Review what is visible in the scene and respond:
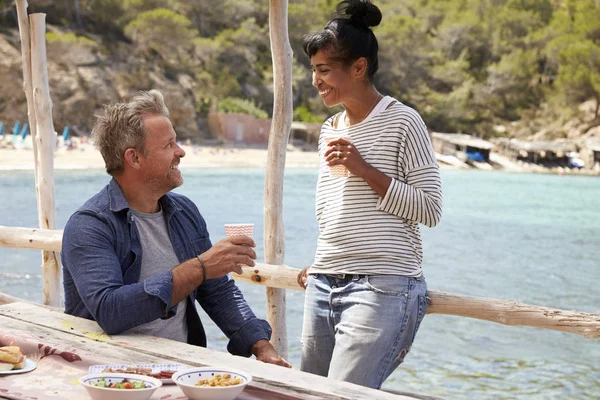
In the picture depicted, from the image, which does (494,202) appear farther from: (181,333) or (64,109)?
(181,333)

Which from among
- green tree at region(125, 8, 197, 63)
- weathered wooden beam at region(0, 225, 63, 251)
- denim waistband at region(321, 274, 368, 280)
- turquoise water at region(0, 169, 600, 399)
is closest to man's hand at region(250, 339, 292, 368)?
denim waistband at region(321, 274, 368, 280)

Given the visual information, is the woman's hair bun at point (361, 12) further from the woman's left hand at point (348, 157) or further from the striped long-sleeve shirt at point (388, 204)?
the woman's left hand at point (348, 157)

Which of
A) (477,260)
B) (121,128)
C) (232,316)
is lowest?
(477,260)

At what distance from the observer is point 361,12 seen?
7.61 feet

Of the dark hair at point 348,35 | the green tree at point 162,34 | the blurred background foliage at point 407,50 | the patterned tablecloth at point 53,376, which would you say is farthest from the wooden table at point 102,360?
the green tree at point 162,34

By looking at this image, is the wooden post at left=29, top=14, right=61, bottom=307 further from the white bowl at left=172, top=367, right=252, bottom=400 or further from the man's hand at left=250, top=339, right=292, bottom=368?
the white bowl at left=172, top=367, right=252, bottom=400

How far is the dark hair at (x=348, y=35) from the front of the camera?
2314mm

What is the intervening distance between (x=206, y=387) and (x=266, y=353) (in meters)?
0.78

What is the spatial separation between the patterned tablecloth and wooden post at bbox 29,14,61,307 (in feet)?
11.6

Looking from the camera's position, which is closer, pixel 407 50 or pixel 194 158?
pixel 194 158

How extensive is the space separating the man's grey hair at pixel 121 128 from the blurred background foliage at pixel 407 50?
110ft

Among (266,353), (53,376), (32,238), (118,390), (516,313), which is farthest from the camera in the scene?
(32,238)

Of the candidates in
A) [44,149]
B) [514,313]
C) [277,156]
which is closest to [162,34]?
[44,149]

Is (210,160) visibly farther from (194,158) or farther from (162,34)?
(162,34)
